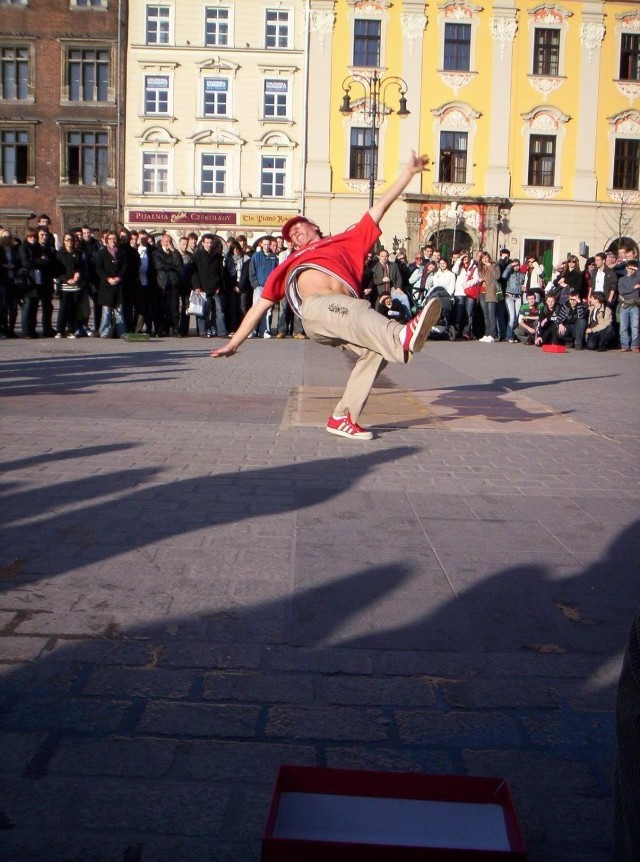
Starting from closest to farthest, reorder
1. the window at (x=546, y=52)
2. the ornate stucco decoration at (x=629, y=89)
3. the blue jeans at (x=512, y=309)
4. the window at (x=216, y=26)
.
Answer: the blue jeans at (x=512, y=309) → the window at (x=546, y=52) → the ornate stucco decoration at (x=629, y=89) → the window at (x=216, y=26)

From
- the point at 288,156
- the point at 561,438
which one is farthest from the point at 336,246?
the point at 288,156

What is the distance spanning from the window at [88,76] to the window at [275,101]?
7266mm

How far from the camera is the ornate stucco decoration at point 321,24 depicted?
151ft

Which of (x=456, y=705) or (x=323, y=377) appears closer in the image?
(x=456, y=705)

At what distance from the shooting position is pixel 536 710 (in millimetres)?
3217

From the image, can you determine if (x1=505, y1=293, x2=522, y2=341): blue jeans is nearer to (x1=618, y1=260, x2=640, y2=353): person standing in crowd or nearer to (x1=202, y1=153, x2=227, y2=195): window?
(x1=618, y1=260, x2=640, y2=353): person standing in crowd

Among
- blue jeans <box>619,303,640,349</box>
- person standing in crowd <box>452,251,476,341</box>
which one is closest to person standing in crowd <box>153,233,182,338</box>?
person standing in crowd <box>452,251,476,341</box>

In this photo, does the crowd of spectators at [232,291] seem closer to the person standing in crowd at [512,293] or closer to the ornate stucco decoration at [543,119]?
the person standing in crowd at [512,293]

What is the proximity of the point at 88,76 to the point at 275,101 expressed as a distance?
8544 mm

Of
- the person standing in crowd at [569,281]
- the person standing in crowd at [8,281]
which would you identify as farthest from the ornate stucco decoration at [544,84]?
the person standing in crowd at [8,281]

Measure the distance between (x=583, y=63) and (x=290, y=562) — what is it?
46.2 m

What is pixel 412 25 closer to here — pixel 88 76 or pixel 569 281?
pixel 88 76

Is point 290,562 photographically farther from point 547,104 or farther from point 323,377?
point 547,104

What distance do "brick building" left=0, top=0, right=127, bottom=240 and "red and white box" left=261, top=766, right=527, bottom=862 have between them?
156 ft
